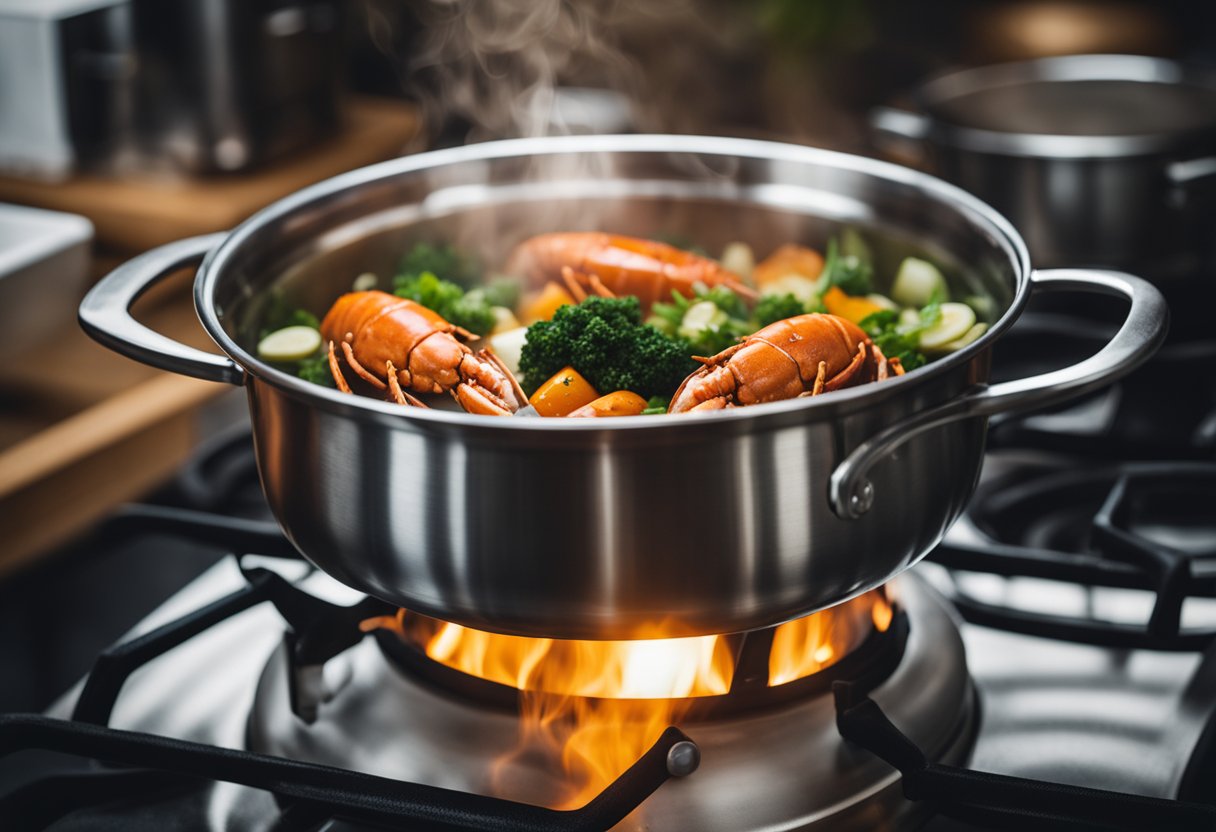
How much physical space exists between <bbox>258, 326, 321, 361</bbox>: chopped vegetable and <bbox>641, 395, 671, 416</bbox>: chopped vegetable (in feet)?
1.24

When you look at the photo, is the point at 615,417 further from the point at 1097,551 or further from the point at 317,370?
the point at 1097,551

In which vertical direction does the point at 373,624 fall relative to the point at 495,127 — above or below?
below

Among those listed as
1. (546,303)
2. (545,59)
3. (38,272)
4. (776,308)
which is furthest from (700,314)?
(545,59)

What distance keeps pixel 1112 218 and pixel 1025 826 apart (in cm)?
103

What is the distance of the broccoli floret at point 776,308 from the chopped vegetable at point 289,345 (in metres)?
0.48

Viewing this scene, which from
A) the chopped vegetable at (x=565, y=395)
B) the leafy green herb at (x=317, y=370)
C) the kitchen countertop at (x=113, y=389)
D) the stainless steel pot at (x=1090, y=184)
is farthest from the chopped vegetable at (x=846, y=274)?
the kitchen countertop at (x=113, y=389)

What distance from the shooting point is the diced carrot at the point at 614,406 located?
1.14 m

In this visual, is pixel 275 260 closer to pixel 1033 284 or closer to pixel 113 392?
pixel 1033 284

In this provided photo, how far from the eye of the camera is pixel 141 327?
3.34ft

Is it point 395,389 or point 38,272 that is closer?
point 395,389

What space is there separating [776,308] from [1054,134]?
108 cm

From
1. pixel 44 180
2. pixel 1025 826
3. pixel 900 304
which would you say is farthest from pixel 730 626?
pixel 44 180

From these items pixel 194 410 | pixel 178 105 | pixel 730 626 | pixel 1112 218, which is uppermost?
pixel 178 105

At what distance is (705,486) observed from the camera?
2.73 feet
